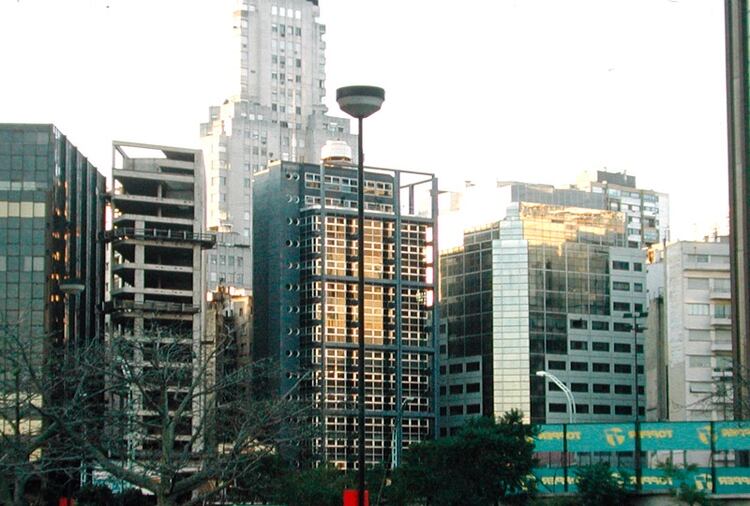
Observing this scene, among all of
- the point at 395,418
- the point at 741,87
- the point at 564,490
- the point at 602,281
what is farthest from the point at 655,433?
the point at 602,281

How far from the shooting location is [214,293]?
17975 centimetres

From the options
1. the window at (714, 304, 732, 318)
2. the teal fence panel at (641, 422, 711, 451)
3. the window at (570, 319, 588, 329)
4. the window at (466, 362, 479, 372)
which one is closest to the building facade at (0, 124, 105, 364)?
the window at (466, 362, 479, 372)

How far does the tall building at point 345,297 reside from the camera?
15638 cm

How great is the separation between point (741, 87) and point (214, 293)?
326 ft

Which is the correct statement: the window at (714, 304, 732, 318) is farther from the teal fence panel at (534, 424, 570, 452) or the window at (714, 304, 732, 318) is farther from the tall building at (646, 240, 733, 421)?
the teal fence panel at (534, 424, 570, 452)

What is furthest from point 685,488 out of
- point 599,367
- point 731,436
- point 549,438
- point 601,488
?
point 599,367

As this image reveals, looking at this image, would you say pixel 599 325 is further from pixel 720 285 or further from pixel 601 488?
pixel 601 488

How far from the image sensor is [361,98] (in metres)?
35.5

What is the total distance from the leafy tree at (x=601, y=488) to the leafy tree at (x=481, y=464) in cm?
768

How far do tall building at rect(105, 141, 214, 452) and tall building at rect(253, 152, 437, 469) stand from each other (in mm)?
13198

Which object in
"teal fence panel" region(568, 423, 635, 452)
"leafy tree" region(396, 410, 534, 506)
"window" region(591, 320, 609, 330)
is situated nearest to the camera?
"teal fence panel" region(568, 423, 635, 452)

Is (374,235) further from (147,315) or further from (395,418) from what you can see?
(147,315)

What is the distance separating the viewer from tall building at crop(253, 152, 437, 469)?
156m

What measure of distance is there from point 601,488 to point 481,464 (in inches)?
A: 395
